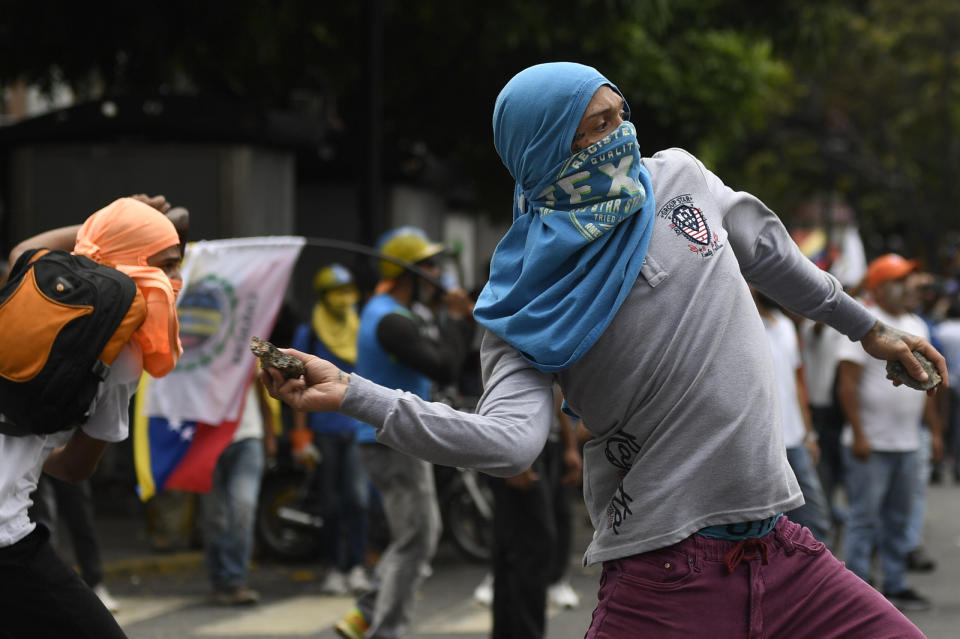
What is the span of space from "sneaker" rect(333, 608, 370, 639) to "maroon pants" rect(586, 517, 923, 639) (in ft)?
12.2

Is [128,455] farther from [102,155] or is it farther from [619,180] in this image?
[619,180]

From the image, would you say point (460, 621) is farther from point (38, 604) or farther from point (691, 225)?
point (691, 225)

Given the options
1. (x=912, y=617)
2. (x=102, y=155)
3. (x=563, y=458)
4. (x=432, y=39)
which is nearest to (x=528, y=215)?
(x=563, y=458)

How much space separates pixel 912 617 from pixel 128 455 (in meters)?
6.72

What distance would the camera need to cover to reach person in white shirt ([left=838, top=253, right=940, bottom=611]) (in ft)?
25.8

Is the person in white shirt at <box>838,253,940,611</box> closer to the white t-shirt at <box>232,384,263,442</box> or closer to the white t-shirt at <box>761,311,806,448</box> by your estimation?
the white t-shirt at <box>761,311,806,448</box>

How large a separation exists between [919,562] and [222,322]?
4.90m

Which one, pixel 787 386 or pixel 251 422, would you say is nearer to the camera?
pixel 787 386

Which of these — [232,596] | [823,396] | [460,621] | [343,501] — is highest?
[823,396]

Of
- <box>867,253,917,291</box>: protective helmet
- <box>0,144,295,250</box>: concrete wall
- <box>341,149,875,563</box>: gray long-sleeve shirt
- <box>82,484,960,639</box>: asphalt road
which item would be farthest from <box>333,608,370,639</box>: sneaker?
<box>0,144,295,250</box>: concrete wall

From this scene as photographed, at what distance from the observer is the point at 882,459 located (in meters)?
7.94

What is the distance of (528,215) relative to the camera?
294 cm

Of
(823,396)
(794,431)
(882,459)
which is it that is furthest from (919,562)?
(794,431)

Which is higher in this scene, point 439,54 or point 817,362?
point 439,54
